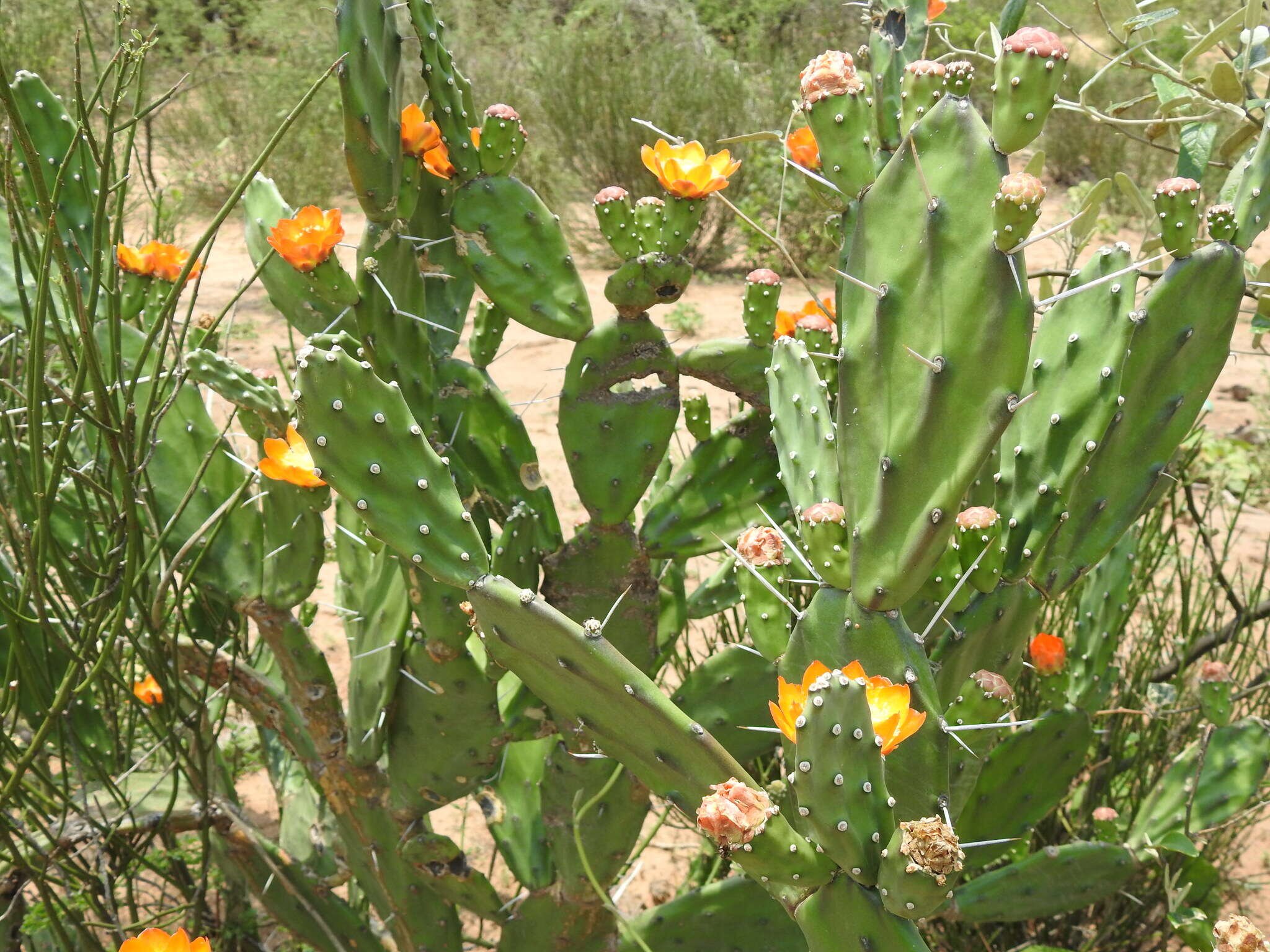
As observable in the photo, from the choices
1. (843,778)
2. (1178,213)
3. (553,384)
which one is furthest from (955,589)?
(553,384)

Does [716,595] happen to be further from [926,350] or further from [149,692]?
[149,692]

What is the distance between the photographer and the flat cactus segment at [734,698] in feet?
5.78

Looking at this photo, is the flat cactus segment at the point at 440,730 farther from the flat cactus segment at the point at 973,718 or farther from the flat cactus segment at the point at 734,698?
the flat cactus segment at the point at 973,718

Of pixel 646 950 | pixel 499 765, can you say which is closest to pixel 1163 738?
pixel 499 765

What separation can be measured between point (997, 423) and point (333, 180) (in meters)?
8.11

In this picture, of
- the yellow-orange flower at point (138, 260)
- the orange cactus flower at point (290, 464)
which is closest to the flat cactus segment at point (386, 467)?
the orange cactus flower at point (290, 464)

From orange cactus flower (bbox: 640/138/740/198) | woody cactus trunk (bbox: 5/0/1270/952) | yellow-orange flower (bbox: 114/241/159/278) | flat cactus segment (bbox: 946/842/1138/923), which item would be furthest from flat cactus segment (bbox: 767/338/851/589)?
yellow-orange flower (bbox: 114/241/159/278)

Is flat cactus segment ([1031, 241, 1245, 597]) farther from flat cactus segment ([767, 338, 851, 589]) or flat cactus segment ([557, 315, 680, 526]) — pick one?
flat cactus segment ([557, 315, 680, 526])

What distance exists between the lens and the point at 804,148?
1.60 meters

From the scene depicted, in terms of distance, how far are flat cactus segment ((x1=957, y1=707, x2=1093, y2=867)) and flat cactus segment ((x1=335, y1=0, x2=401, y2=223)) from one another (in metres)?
1.27

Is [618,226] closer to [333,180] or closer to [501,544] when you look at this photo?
[501,544]

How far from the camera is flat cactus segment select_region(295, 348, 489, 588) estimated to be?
1227 mm

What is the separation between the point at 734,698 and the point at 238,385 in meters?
0.88

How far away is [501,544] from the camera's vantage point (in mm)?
1579
